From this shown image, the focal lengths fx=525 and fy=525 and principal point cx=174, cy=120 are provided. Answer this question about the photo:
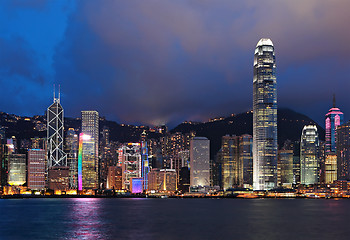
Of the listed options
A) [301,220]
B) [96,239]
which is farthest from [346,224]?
[96,239]

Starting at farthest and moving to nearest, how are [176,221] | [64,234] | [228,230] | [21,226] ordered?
[176,221] < [21,226] < [228,230] < [64,234]

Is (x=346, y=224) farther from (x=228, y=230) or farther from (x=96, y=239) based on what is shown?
(x=96, y=239)

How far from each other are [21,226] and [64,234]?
21715 mm

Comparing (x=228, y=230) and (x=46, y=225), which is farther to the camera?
(x=46, y=225)

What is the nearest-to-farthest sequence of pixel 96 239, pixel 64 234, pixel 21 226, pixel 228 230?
pixel 96 239 < pixel 64 234 < pixel 228 230 < pixel 21 226

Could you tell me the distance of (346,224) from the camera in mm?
120938

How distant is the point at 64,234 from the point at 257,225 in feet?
144

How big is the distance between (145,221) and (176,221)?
24.8 feet

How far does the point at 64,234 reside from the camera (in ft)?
325

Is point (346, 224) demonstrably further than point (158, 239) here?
Yes

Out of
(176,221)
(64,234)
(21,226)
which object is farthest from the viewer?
(176,221)

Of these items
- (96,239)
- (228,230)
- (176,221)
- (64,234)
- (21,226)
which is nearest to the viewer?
(96,239)

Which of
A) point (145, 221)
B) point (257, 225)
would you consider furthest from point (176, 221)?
point (257, 225)

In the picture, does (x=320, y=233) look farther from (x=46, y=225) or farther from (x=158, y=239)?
(x=46, y=225)
